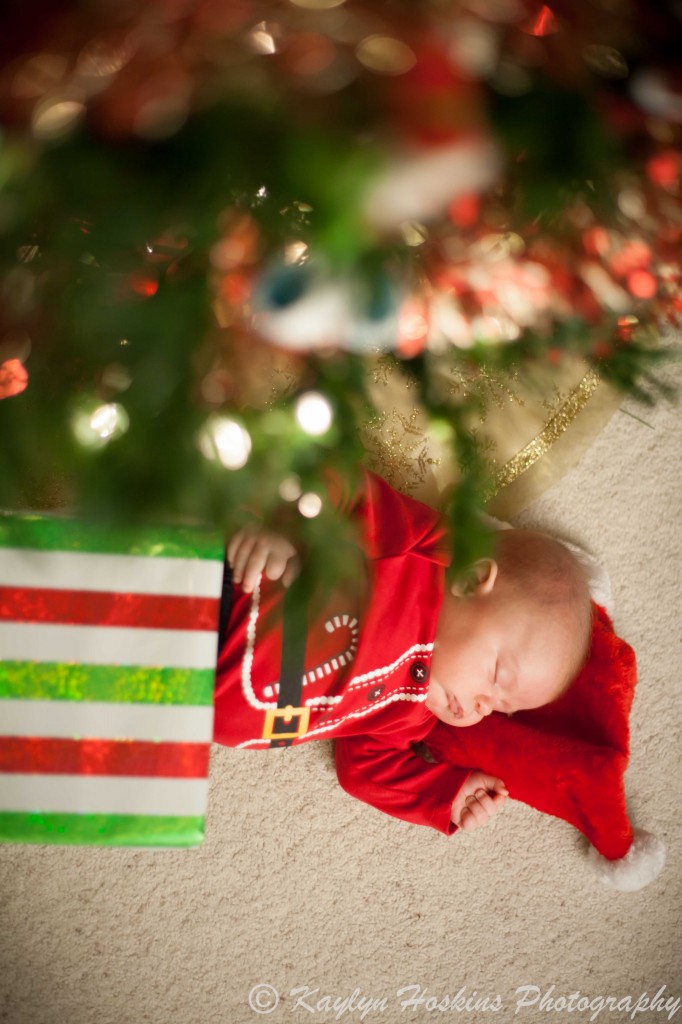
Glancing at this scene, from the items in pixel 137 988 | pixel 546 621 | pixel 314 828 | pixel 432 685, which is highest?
pixel 546 621

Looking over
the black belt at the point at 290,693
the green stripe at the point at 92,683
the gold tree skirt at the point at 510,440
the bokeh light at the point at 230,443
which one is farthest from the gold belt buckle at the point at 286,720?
the bokeh light at the point at 230,443

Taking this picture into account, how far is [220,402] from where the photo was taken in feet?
1.35

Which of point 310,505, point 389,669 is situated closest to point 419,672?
point 389,669

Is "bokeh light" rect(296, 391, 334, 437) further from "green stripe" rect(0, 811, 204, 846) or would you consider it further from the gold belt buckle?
the gold belt buckle

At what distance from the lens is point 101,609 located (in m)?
0.63

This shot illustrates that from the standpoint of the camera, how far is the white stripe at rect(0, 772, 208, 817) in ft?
2.02

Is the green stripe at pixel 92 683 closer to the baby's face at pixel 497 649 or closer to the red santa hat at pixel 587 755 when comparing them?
the baby's face at pixel 497 649

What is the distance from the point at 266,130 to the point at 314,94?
1.1 inches

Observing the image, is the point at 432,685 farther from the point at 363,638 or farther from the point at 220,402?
the point at 220,402

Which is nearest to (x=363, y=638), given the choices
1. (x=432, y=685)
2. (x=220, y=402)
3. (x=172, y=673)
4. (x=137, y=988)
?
(x=432, y=685)

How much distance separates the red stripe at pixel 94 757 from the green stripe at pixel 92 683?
4 centimetres

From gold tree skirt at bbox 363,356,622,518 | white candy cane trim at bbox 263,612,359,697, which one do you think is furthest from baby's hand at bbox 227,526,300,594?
gold tree skirt at bbox 363,356,622,518

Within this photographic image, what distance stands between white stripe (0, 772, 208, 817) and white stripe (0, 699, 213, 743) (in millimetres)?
36

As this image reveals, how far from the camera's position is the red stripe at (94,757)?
2.02ft
